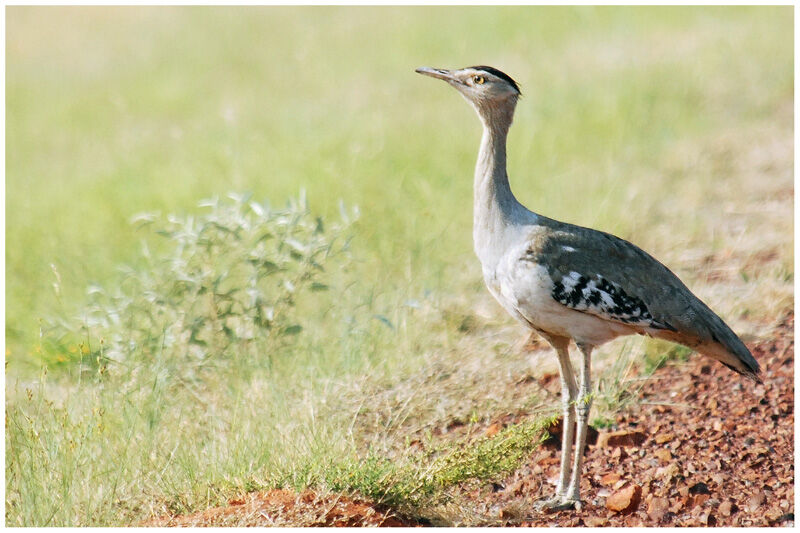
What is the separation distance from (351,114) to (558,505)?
23.6ft

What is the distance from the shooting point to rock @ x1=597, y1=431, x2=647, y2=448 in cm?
492

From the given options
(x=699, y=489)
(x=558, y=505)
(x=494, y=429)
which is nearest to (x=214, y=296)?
(x=494, y=429)

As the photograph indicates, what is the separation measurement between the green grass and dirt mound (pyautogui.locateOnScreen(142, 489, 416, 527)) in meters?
0.08

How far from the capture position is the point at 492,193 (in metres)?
4.49

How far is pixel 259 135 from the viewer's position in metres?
10.4

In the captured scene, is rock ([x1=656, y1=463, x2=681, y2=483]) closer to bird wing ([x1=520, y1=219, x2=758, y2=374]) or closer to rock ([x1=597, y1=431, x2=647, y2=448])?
rock ([x1=597, y1=431, x2=647, y2=448])

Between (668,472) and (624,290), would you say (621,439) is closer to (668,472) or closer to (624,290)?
(668,472)

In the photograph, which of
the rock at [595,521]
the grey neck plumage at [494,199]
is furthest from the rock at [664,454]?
the grey neck plumage at [494,199]

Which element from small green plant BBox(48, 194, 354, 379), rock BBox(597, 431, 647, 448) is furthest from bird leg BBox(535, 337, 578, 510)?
small green plant BBox(48, 194, 354, 379)

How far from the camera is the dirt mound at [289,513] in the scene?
385 cm

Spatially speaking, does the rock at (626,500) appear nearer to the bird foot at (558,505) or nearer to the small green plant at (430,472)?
the bird foot at (558,505)

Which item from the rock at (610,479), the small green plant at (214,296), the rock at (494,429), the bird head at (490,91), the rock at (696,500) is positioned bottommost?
the rock at (610,479)

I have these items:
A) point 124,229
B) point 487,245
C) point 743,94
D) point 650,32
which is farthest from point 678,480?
point 650,32

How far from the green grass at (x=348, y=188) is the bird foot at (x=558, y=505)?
0.45 m
